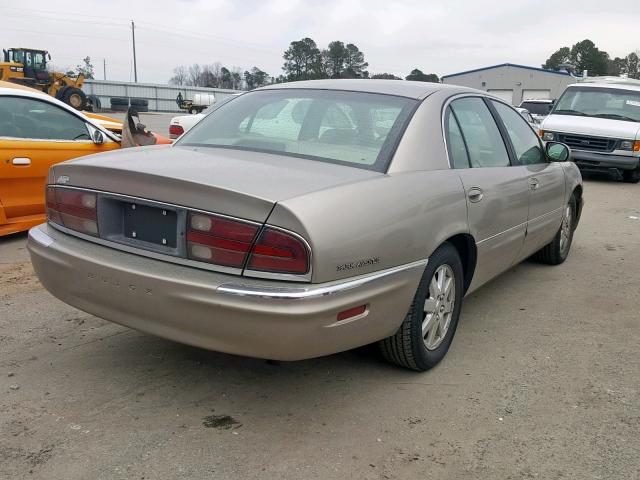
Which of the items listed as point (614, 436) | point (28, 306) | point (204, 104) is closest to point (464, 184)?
point (614, 436)

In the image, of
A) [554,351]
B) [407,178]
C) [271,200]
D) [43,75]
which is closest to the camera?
[271,200]

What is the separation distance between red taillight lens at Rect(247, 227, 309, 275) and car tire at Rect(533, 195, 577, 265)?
145 inches

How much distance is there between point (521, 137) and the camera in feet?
15.1

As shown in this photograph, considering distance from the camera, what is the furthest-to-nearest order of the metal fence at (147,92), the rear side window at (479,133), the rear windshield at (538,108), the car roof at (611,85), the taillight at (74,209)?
the metal fence at (147,92)
the rear windshield at (538,108)
the car roof at (611,85)
the rear side window at (479,133)
the taillight at (74,209)

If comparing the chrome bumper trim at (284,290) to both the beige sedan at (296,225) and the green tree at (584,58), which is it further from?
the green tree at (584,58)

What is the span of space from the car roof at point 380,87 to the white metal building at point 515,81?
1772 inches

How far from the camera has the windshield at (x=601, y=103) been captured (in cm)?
1198

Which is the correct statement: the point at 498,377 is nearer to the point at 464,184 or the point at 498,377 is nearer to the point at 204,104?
the point at 464,184

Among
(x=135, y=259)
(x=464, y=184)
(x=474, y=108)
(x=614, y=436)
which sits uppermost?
(x=474, y=108)

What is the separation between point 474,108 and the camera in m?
4.03

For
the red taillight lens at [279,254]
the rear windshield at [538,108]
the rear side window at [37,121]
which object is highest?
the rear windshield at [538,108]

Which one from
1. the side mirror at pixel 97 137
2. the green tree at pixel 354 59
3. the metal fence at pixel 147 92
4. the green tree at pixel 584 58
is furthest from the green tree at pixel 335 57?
the side mirror at pixel 97 137

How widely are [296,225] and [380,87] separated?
162cm

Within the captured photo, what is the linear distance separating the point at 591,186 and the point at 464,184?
9.46 metres
